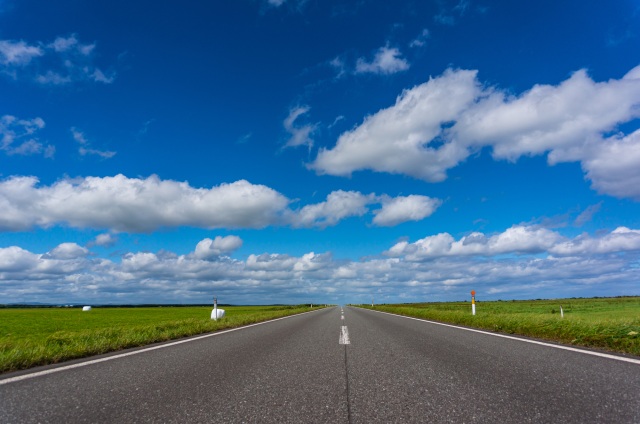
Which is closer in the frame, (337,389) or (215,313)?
(337,389)

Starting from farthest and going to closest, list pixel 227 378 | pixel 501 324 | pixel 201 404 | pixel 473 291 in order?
1. pixel 473 291
2. pixel 501 324
3. pixel 227 378
4. pixel 201 404

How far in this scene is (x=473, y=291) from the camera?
55.3ft

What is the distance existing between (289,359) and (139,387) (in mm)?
2492

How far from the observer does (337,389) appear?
386cm

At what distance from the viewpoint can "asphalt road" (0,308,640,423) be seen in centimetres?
300

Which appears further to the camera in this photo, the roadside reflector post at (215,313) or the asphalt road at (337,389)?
the roadside reflector post at (215,313)

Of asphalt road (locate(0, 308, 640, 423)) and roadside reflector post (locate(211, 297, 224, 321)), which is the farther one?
roadside reflector post (locate(211, 297, 224, 321))

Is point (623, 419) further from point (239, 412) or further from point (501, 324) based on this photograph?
point (501, 324)

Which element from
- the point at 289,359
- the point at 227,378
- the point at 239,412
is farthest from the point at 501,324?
the point at 239,412

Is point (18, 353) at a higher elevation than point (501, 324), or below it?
higher

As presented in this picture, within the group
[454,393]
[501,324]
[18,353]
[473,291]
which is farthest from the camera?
[473,291]

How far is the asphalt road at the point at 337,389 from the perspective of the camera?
3000 mm

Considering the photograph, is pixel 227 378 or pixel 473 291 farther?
pixel 473 291

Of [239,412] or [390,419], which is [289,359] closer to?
[239,412]
